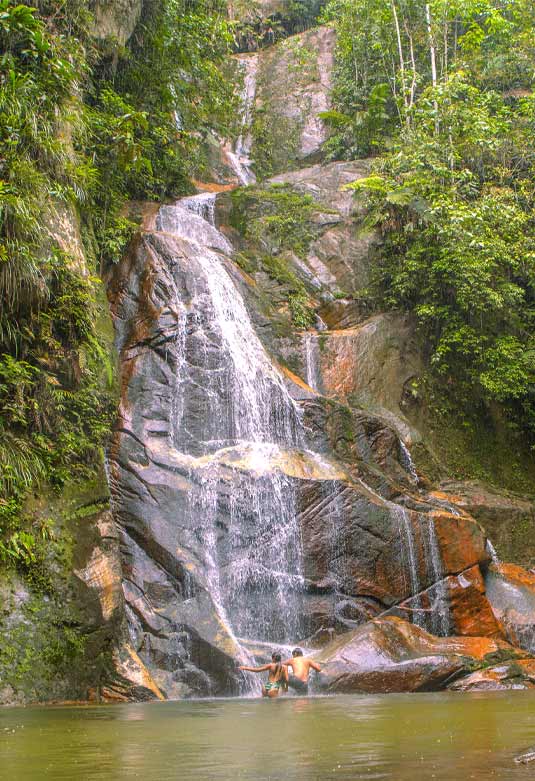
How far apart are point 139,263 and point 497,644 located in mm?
10120

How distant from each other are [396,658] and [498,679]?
4.63ft

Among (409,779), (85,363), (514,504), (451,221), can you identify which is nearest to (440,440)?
(514,504)

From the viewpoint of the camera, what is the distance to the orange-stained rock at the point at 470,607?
41.8 feet

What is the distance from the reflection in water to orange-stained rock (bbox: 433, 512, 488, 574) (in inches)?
195

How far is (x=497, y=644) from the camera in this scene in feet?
37.8

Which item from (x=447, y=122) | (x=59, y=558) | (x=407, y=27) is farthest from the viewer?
(x=407, y=27)

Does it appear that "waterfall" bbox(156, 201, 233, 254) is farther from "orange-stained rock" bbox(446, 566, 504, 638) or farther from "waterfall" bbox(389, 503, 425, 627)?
"orange-stained rock" bbox(446, 566, 504, 638)

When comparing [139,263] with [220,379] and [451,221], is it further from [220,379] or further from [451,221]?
[451,221]

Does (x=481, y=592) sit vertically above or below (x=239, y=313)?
below

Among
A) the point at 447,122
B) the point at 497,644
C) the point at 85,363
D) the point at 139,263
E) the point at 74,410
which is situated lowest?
the point at 497,644

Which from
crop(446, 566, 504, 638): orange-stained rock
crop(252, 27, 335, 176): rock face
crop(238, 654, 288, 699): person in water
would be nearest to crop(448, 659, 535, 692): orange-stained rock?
crop(446, 566, 504, 638): orange-stained rock

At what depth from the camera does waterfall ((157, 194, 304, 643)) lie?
11945mm

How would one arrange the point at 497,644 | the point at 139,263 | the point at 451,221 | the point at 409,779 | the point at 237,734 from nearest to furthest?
the point at 409,779
the point at 237,734
the point at 497,644
the point at 139,263
the point at 451,221

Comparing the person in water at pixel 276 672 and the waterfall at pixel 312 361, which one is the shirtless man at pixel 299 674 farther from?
the waterfall at pixel 312 361
